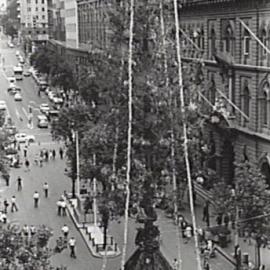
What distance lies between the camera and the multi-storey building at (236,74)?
45.9m

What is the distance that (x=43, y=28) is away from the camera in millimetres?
192375

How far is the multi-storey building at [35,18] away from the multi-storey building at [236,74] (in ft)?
441

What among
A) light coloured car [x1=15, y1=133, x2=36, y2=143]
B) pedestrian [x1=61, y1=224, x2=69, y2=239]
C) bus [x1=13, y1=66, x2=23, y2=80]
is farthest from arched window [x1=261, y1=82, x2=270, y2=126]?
bus [x1=13, y1=66, x2=23, y2=80]

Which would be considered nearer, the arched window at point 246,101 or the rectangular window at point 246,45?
the rectangular window at point 246,45

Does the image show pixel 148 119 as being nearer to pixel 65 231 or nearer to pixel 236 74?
pixel 65 231

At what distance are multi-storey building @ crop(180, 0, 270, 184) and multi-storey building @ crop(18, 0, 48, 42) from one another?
5290 inches

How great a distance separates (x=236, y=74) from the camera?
164ft

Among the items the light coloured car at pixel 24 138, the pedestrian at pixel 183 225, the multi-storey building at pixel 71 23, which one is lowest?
the light coloured car at pixel 24 138

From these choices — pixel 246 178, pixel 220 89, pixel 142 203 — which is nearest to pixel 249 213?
pixel 246 178

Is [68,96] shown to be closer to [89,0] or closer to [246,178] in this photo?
[89,0]

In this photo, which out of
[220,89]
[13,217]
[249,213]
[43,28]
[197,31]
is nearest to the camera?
[249,213]

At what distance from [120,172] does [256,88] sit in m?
15.7

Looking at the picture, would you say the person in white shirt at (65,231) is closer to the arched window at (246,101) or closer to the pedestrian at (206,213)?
the pedestrian at (206,213)

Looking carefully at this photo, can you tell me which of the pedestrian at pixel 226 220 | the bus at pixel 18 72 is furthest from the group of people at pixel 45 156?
the bus at pixel 18 72
